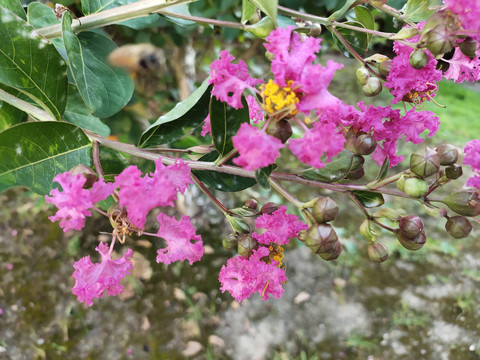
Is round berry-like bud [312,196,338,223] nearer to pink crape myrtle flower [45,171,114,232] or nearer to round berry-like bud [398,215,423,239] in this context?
round berry-like bud [398,215,423,239]

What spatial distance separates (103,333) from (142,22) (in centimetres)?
147

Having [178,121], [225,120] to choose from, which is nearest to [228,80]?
[225,120]

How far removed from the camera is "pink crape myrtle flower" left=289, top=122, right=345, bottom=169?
1.81 ft

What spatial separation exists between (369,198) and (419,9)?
36 centimetres

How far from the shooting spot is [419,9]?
29.6 inches

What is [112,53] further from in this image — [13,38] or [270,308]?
[270,308]

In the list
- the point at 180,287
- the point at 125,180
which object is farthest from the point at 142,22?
the point at 180,287

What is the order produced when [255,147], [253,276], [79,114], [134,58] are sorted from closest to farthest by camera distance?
[255,147] → [253,276] → [79,114] → [134,58]

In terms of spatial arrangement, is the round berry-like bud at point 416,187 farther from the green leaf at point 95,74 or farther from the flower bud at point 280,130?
the green leaf at point 95,74

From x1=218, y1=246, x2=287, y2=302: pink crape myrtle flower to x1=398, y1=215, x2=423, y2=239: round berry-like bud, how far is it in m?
0.22

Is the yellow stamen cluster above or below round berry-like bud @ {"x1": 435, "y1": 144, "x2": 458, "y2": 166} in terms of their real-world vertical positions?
above

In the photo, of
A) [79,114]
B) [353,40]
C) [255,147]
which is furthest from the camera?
[79,114]

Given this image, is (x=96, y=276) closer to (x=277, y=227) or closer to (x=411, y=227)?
(x=277, y=227)

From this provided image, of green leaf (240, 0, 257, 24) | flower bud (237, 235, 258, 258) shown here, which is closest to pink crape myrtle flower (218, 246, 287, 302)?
flower bud (237, 235, 258, 258)
